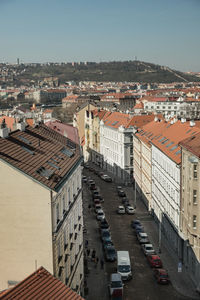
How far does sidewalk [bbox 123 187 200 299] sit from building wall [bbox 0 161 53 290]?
1705 cm

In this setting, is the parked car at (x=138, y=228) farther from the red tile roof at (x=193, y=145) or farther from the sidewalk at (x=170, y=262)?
the red tile roof at (x=193, y=145)

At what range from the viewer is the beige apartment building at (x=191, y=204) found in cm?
3491

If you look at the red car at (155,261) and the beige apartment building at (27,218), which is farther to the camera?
the red car at (155,261)

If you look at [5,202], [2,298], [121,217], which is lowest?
[121,217]

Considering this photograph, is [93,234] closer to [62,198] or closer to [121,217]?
[121,217]

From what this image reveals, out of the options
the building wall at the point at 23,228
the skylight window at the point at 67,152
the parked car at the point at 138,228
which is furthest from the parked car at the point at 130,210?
the building wall at the point at 23,228

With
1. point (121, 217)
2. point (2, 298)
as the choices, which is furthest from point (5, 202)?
point (121, 217)

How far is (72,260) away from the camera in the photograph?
26938mm

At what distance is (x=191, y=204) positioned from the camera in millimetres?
35844

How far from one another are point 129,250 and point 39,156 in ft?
69.4

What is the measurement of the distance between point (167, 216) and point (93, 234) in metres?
8.68

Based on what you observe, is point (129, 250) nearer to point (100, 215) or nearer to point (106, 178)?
point (100, 215)

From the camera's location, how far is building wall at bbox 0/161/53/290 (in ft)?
68.6

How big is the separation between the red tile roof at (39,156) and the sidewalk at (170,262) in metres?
13.8
